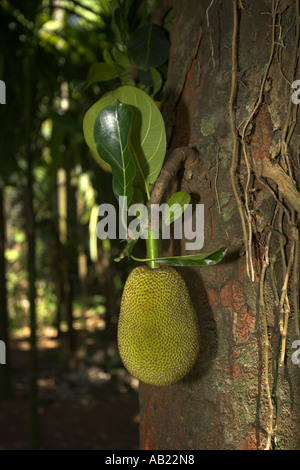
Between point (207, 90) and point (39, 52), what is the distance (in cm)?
188

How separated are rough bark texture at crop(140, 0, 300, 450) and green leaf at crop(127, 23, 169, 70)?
96mm

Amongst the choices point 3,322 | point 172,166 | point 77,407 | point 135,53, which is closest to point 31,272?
point 3,322

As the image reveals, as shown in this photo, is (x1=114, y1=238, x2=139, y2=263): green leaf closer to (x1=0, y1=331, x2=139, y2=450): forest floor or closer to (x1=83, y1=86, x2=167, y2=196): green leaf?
(x1=83, y1=86, x2=167, y2=196): green leaf

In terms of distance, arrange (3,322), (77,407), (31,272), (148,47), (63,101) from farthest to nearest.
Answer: (63,101), (77,407), (3,322), (31,272), (148,47)

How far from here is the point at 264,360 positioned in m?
0.50

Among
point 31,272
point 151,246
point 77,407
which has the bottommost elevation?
point 77,407

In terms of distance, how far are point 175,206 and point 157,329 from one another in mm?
146

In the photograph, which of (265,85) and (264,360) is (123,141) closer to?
(265,85)

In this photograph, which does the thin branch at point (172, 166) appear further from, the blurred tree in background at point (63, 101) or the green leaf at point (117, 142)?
the blurred tree in background at point (63, 101)

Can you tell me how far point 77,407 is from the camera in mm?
2682

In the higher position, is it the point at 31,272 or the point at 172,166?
the point at 172,166

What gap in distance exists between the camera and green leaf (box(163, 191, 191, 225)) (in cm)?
52

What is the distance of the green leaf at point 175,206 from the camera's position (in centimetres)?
52

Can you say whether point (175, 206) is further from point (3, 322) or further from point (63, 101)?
point (63, 101)
